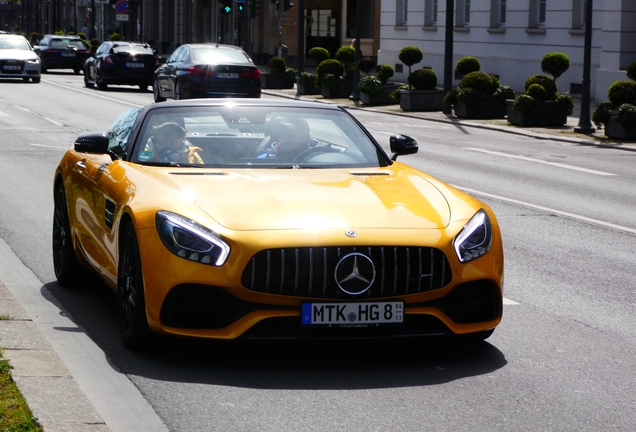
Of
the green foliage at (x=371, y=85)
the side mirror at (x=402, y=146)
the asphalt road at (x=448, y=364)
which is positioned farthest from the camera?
the green foliage at (x=371, y=85)

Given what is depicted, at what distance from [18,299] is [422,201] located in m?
2.71

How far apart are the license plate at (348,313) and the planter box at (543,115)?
2143 centimetres

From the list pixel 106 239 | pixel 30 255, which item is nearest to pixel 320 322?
pixel 106 239

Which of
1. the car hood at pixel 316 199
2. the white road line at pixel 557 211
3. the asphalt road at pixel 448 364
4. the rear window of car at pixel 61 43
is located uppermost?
the rear window of car at pixel 61 43

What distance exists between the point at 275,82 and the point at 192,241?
37.1m

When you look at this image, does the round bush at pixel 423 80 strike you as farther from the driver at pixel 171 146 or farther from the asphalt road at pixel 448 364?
the driver at pixel 171 146

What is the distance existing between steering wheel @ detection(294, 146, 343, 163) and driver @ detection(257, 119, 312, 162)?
2 cm

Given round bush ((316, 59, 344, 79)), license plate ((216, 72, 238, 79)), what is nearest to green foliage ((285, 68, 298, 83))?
round bush ((316, 59, 344, 79))

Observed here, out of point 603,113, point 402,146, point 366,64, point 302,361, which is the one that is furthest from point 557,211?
point 366,64

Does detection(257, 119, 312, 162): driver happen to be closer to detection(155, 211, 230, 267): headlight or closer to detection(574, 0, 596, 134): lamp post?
detection(155, 211, 230, 267): headlight

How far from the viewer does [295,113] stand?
7504mm

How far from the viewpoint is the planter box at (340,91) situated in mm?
36875

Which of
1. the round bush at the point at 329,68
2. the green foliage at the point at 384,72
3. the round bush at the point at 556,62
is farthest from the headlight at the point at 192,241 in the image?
the round bush at the point at 329,68

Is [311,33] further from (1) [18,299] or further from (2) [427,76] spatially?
(1) [18,299]
